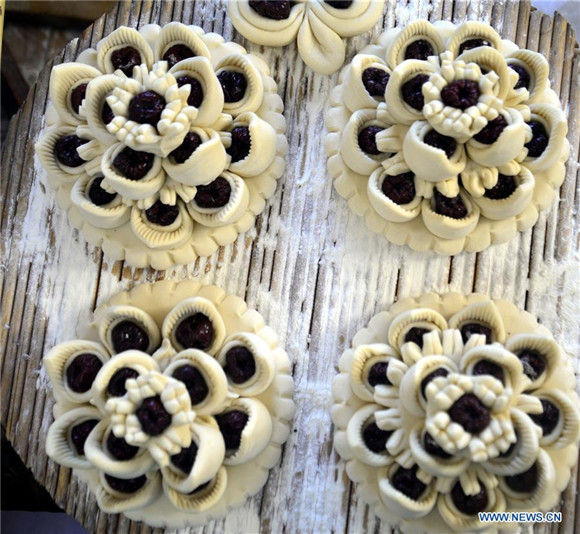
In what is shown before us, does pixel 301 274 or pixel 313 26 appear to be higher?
pixel 313 26

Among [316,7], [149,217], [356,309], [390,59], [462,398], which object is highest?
[316,7]

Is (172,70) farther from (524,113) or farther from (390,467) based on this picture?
(390,467)

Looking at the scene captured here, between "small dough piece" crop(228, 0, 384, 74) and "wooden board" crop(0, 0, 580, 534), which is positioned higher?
"small dough piece" crop(228, 0, 384, 74)

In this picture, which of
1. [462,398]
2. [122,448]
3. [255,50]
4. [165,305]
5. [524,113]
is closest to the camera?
[462,398]

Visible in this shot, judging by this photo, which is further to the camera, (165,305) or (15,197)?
(15,197)

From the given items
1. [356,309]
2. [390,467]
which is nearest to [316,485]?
[390,467]

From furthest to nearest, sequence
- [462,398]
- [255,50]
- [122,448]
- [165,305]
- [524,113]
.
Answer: [255,50] → [165,305] → [524,113] → [122,448] → [462,398]

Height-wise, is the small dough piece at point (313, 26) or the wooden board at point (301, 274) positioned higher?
Answer: the small dough piece at point (313, 26)

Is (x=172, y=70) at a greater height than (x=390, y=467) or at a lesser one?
greater
